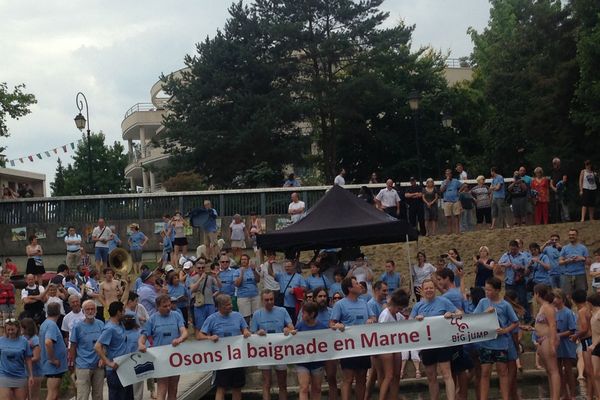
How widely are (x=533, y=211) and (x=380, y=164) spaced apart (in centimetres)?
1990

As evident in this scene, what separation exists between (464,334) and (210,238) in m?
14.4

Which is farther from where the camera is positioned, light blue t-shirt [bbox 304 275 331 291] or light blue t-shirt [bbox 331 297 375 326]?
light blue t-shirt [bbox 304 275 331 291]

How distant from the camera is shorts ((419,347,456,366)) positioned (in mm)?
13734

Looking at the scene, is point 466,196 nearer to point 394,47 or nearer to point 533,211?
point 533,211

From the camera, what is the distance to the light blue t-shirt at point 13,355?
13742 mm

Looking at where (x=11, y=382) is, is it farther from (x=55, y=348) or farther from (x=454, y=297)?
(x=454, y=297)

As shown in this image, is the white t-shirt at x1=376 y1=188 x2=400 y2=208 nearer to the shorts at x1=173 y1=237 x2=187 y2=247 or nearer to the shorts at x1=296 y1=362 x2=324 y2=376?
the shorts at x1=173 y1=237 x2=187 y2=247

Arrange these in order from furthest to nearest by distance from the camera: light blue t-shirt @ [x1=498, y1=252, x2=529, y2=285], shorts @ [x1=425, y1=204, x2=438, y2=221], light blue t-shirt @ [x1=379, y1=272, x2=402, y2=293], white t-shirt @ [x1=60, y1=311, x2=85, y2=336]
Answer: shorts @ [x1=425, y1=204, x2=438, y2=221] → light blue t-shirt @ [x1=498, y1=252, x2=529, y2=285] → light blue t-shirt @ [x1=379, y1=272, x2=402, y2=293] → white t-shirt @ [x1=60, y1=311, x2=85, y2=336]

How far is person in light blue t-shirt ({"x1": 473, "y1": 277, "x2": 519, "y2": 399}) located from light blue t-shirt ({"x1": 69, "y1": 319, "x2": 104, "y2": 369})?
5.27m

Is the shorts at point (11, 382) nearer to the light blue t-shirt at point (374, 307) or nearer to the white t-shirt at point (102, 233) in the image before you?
the light blue t-shirt at point (374, 307)

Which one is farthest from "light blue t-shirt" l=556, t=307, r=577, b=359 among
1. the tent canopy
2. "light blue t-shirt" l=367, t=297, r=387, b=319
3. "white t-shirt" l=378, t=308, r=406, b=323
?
the tent canopy

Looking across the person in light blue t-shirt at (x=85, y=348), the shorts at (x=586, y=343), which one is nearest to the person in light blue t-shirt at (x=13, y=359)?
the person in light blue t-shirt at (x=85, y=348)

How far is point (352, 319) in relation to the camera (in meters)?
14.1

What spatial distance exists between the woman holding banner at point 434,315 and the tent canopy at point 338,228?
514cm
